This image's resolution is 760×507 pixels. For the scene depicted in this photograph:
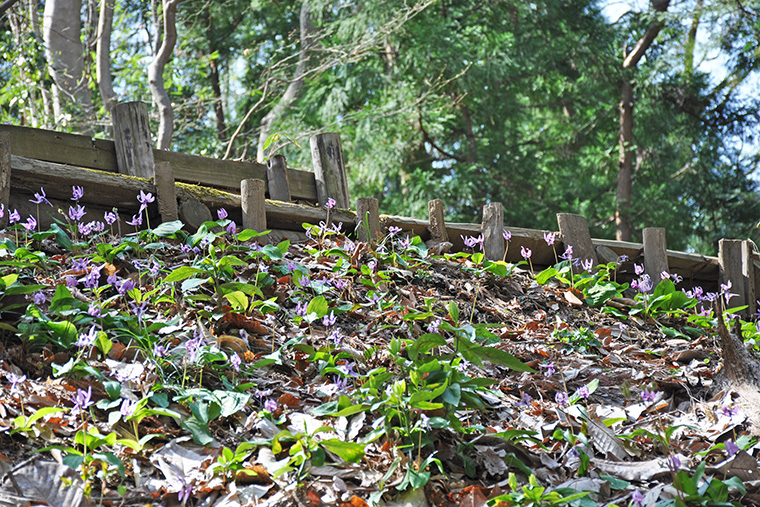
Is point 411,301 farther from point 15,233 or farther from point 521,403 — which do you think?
point 15,233

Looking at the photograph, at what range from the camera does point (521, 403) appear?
116 inches

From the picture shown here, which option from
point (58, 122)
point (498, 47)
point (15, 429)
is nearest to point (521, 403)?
point (15, 429)

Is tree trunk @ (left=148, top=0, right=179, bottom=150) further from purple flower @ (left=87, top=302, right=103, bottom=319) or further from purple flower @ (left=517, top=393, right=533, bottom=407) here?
purple flower @ (left=517, top=393, right=533, bottom=407)

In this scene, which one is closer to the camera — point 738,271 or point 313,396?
point 313,396

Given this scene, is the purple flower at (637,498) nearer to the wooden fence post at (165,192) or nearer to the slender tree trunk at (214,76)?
the wooden fence post at (165,192)

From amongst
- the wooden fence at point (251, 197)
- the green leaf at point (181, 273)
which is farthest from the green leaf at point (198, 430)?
the wooden fence at point (251, 197)

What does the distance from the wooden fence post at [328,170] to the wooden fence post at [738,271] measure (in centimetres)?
304

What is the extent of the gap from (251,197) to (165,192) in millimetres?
519

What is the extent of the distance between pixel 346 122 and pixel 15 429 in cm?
1206

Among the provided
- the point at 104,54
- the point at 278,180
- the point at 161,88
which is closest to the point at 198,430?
the point at 278,180

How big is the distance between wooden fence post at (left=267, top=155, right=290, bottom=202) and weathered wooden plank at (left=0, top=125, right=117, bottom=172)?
3.61ft

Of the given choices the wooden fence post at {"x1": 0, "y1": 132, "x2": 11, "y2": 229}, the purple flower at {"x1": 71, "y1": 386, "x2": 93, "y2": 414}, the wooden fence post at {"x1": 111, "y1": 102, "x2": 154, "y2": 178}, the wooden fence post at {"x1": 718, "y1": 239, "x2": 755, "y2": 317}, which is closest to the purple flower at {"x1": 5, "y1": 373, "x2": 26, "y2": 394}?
the purple flower at {"x1": 71, "y1": 386, "x2": 93, "y2": 414}

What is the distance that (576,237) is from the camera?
201 inches

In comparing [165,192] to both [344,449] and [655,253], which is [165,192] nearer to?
[344,449]
